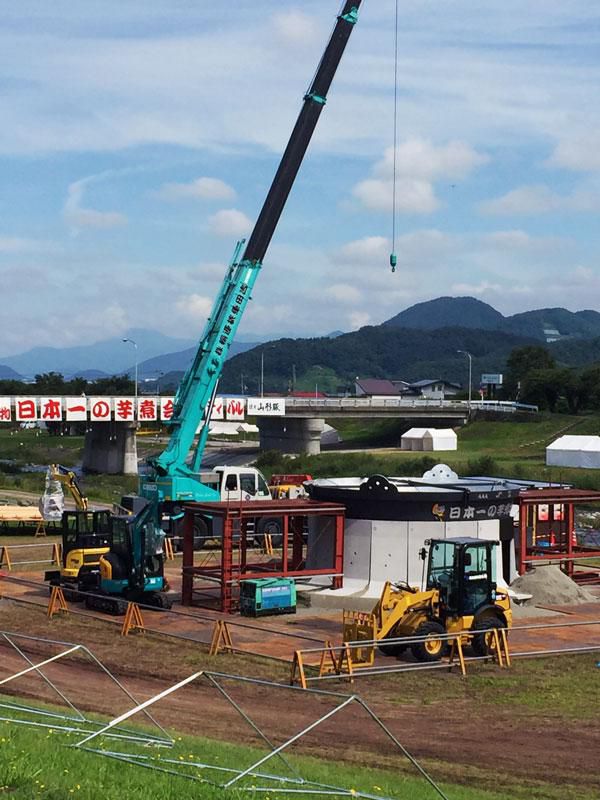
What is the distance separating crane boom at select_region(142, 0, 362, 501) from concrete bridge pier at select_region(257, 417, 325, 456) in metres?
70.8

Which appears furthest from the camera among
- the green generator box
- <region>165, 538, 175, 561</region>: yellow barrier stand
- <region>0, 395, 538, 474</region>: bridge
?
<region>0, 395, 538, 474</region>: bridge

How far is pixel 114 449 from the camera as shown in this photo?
99.9 m

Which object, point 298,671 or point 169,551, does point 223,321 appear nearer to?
point 169,551

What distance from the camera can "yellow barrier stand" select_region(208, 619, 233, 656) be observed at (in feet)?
90.5

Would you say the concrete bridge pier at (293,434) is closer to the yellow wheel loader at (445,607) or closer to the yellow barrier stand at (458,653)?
the yellow wheel loader at (445,607)

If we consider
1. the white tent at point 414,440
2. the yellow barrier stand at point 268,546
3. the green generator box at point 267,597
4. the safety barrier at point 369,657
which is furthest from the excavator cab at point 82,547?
the white tent at point 414,440

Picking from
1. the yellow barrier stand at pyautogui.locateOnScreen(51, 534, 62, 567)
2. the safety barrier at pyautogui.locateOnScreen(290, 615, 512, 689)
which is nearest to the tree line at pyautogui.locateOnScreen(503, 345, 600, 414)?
the yellow barrier stand at pyautogui.locateOnScreen(51, 534, 62, 567)

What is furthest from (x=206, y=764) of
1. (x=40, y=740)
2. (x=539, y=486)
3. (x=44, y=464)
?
(x=44, y=464)

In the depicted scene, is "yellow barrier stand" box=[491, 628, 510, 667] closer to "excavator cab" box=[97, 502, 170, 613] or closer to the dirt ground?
the dirt ground

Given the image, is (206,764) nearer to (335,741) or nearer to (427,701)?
(335,741)

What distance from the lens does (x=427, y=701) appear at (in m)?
23.2

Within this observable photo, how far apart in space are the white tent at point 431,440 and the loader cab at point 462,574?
85555 mm

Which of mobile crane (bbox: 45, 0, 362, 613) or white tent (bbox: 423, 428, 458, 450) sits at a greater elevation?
mobile crane (bbox: 45, 0, 362, 613)

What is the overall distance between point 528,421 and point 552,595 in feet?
302
